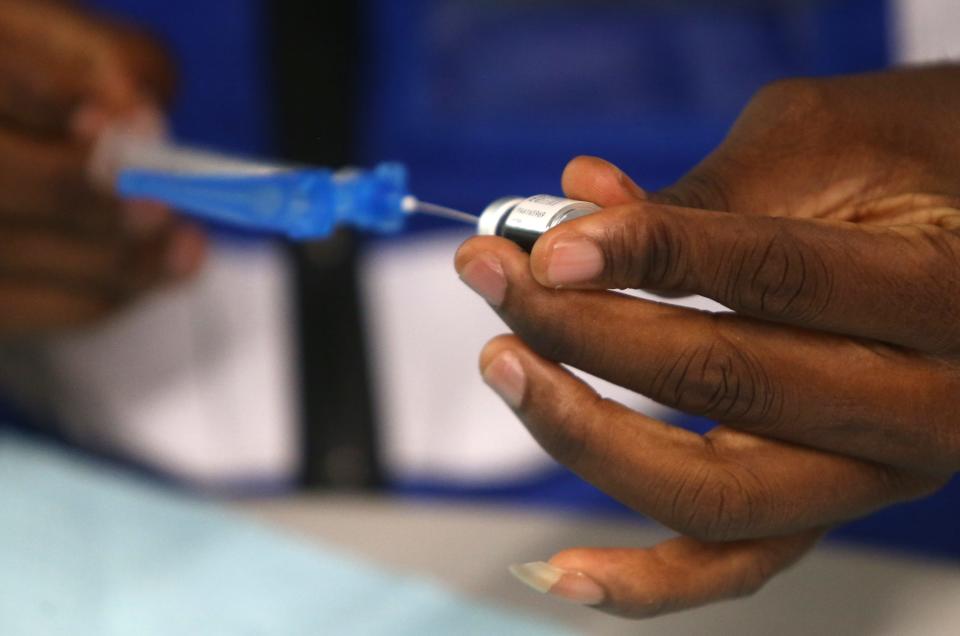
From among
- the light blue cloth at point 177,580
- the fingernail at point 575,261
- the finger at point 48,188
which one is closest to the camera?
the fingernail at point 575,261

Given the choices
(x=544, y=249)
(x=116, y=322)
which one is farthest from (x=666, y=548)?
(x=116, y=322)

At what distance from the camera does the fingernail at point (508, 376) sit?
328 mm

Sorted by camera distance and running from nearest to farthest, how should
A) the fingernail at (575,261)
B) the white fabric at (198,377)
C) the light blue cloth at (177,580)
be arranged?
the fingernail at (575,261), the light blue cloth at (177,580), the white fabric at (198,377)

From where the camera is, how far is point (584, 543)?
584 millimetres

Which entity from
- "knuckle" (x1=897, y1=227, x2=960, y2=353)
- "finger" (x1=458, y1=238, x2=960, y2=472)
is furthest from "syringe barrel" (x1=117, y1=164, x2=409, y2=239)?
"knuckle" (x1=897, y1=227, x2=960, y2=353)

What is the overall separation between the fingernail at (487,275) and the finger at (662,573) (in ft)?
0.35

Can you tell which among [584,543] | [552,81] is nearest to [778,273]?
[584,543]

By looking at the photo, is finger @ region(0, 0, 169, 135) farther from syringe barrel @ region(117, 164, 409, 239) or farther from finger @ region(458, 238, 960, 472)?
finger @ region(458, 238, 960, 472)

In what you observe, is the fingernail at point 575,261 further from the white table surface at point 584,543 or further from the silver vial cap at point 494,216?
the white table surface at point 584,543

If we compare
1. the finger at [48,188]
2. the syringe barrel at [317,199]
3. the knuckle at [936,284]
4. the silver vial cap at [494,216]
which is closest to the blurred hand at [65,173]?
the finger at [48,188]

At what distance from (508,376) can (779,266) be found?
0.31ft

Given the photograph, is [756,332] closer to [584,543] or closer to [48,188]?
[584,543]

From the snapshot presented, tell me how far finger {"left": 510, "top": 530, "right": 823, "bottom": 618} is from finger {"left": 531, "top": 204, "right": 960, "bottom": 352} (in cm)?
10

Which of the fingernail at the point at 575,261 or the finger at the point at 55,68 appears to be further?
the finger at the point at 55,68
